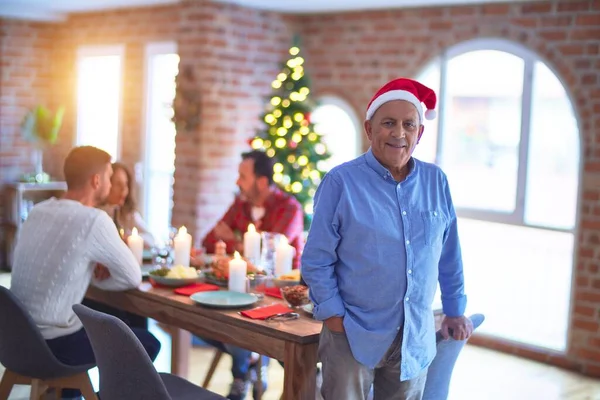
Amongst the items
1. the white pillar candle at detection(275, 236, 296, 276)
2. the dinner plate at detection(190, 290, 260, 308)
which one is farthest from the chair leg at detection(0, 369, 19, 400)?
the white pillar candle at detection(275, 236, 296, 276)

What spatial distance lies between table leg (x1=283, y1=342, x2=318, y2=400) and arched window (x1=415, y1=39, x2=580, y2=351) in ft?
9.70

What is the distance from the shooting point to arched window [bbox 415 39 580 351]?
17.2 feet

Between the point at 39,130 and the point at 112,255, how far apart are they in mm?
4427

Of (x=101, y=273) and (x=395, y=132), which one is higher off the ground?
(x=395, y=132)

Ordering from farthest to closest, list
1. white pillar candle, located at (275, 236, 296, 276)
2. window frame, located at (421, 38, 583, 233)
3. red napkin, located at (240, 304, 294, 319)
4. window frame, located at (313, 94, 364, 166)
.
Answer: window frame, located at (313, 94, 364, 166)
window frame, located at (421, 38, 583, 233)
white pillar candle, located at (275, 236, 296, 276)
red napkin, located at (240, 304, 294, 319)

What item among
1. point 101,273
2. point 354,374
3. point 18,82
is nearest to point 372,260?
point 354,374

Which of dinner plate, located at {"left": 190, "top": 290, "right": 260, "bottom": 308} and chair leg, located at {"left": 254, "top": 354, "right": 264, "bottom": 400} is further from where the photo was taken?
chair leg, located at {"left": 254, "top": 354, "right": 264, "bottom": 400}

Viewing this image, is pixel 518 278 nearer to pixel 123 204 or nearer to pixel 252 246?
pixel 252 246

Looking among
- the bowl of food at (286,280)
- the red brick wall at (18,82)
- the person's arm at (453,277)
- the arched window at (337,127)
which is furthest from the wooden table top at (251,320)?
the red brick wall at (18,82)

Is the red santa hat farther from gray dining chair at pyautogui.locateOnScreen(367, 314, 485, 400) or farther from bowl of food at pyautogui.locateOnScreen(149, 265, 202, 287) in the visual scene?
bowl of food at pyautogui.locateOnScreen(149, 265, 202, 287)

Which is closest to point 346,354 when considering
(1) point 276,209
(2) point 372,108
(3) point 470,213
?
(2) point 372,108

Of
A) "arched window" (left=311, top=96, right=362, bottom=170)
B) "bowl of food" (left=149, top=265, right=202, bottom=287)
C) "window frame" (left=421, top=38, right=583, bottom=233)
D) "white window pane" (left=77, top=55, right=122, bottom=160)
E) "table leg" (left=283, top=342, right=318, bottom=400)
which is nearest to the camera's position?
"table leg" (left=283, top=342, right=318, bottom=400)

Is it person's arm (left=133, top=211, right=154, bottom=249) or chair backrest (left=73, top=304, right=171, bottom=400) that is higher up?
person's arm (left=133, top=211, right=154, bottom=249)

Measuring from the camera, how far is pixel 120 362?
2.52 meters
